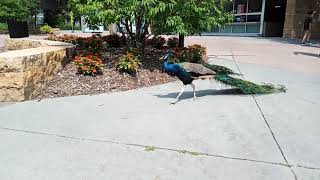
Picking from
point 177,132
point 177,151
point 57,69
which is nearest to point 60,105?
point 57,69

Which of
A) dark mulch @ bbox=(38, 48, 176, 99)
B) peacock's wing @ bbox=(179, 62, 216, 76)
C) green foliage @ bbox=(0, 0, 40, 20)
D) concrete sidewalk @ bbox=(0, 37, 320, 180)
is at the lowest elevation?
concrete sidewalk @ bbox=(0, 37, 320, 180)

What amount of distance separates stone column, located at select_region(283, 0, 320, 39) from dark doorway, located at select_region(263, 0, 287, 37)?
1.68 m

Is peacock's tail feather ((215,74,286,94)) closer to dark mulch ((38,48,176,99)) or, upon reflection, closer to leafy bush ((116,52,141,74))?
dark mulch ((38,48,176,99))

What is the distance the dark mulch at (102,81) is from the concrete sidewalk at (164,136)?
44cm

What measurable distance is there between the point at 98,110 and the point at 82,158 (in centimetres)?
202

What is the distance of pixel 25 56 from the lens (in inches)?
281

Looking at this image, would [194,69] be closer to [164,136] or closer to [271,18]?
[164,136]

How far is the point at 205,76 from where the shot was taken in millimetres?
6773

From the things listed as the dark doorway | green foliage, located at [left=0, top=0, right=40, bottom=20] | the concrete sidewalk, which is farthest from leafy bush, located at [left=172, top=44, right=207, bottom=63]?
green foliage, located at [left=0, top=0, right=40, bottom=20]

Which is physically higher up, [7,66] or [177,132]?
[7,66]

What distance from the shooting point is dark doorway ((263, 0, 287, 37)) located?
22031mm

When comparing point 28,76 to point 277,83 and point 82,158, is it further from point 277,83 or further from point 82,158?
point 277,83

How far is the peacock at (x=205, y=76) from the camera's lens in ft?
21.5

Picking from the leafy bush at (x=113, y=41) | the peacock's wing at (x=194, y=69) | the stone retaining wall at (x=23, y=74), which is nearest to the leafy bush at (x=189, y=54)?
the peacock's wing at (x=194, y=69)
